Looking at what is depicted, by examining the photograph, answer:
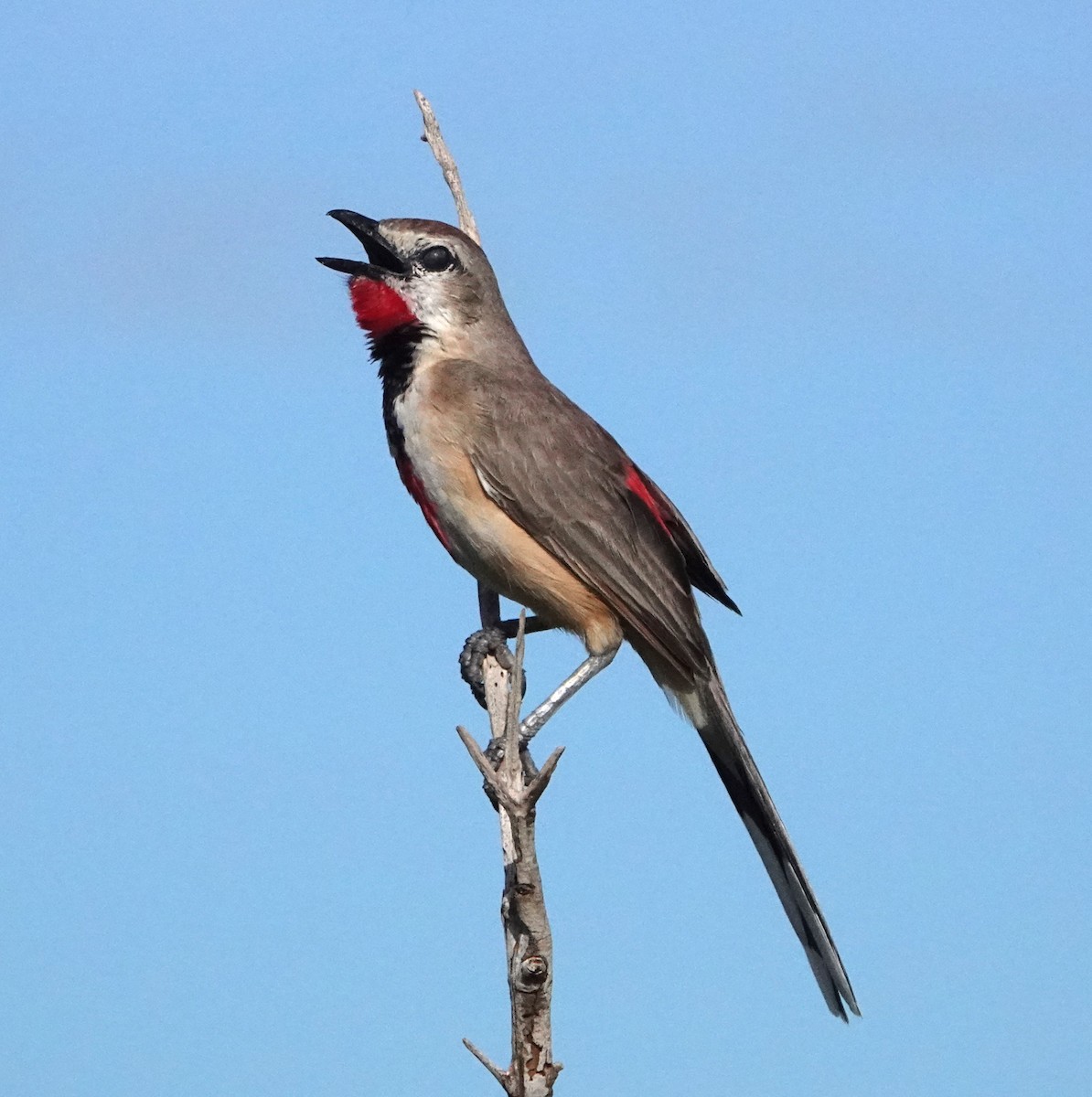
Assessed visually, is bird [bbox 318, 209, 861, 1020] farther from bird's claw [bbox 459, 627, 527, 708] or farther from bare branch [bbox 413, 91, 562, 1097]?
bare branch [bbox 413, 91, 562, 1097]

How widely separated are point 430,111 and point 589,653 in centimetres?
287

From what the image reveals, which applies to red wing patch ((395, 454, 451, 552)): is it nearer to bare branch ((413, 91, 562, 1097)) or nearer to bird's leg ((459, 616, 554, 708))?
bird's leg ((459, 616, 554, 708))

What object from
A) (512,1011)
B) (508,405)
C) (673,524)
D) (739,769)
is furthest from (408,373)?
(512,1011)

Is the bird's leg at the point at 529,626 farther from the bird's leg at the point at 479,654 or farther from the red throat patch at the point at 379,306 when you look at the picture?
the red throat patch at the point at 379,306

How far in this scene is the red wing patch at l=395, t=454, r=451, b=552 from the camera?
7027 mm

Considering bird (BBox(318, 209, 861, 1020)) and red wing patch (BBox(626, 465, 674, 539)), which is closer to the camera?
bird (BBox(318, 209, 861, 1020))

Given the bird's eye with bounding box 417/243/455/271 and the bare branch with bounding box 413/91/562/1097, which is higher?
the bird's eye with bounding box 417/243/455/271

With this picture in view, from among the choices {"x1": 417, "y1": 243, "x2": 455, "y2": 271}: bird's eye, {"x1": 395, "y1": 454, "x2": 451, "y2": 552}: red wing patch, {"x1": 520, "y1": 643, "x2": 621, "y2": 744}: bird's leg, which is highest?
{"x1": 417, "y1": 243, "x2": 455, "y2": 271}: bird's eye

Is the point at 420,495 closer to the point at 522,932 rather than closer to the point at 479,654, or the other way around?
the point at 479,654

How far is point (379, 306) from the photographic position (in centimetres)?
723

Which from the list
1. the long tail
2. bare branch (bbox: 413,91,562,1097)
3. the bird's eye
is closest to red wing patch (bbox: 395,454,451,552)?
the bird's eye

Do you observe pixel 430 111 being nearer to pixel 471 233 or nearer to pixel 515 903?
pixel 471 233

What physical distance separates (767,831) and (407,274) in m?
3.09

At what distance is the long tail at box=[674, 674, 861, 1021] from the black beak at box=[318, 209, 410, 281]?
2432 millimetres
